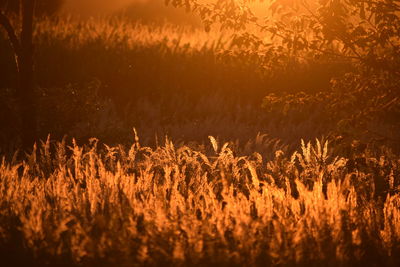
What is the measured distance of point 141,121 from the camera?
40.0 ft

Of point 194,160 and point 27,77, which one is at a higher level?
point 194,160

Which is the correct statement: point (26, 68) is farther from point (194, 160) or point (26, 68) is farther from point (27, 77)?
point (194, 160)

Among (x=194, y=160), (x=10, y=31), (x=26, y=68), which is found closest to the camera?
(x=194, y=160)

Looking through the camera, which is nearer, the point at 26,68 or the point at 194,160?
the point at 194,160

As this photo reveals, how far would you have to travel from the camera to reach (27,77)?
822 cm

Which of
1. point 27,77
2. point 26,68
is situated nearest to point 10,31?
point 26,68

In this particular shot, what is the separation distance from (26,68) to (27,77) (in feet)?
0.39

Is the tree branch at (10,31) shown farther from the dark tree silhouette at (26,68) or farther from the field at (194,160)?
the field at (194,160)

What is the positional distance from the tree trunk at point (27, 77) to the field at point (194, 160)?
35 cm

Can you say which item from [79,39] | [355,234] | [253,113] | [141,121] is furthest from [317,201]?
[79,39]

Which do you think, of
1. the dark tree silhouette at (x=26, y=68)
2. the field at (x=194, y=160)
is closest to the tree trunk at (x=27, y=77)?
the dark tree silhouette at (x=26, y=68)

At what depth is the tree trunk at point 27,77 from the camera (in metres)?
8.16

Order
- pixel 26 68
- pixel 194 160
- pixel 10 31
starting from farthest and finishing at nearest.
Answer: pixel 26 68
pixel 10 31
pixel 194 160

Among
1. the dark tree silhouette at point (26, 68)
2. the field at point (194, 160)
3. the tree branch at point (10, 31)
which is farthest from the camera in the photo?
the dark tree silhouette at point (26, 68)
